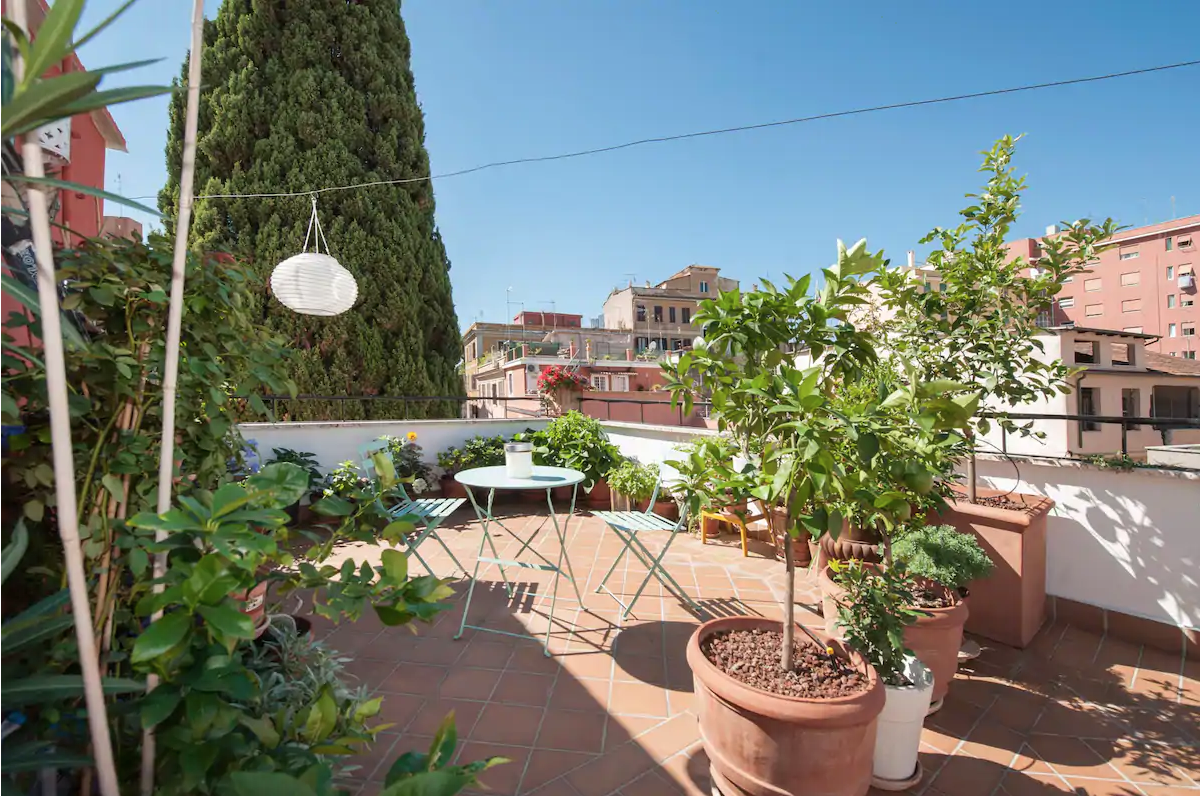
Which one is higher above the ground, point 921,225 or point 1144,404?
point 921,225

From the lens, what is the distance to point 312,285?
3699mm

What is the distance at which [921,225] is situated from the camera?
2902 mm

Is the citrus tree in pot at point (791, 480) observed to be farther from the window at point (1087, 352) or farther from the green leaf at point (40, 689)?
the window at point (1087, 352)

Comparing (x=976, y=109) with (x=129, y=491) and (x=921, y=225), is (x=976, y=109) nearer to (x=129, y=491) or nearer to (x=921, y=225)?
(x=921, y=225)

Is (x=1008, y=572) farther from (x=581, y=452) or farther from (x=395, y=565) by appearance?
(x=581, y=452)

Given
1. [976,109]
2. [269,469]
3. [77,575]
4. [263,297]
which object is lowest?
[77,575]

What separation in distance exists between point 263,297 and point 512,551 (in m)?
6.13

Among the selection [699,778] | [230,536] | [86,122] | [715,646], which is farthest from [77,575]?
[86,122]

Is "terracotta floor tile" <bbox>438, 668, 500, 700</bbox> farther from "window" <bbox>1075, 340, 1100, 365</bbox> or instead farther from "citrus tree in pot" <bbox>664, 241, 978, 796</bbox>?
"window" <bbox>1075, 340, 1100, 365</bbox>

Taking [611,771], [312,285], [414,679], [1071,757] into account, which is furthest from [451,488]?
[1071,757]

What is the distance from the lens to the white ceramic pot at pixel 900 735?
5.68ft

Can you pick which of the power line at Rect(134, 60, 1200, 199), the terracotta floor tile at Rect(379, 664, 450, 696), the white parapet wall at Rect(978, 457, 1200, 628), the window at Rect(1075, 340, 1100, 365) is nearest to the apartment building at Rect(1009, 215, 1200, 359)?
the window at Rect(1075, 340, 1100, 365)

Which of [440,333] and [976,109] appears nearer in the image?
[976,109]

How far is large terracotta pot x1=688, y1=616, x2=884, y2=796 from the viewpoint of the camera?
1.50m
